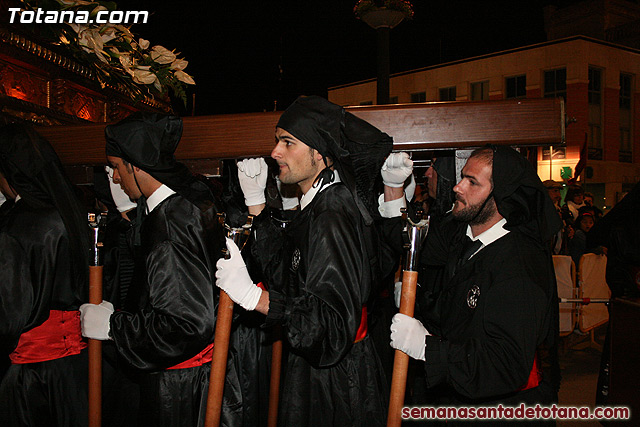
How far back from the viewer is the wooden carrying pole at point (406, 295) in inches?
80.3

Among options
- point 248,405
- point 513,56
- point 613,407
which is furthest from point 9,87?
point 513,56

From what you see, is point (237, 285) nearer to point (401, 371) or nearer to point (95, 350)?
point (401, 371)

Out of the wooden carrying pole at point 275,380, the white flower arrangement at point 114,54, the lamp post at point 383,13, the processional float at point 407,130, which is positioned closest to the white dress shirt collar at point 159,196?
the processional float at point 407,130

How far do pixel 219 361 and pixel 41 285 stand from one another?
1041 mm

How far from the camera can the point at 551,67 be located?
18.5m

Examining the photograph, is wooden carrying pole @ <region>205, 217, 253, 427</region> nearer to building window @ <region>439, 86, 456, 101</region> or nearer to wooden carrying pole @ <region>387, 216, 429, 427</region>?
wooden carrying pole @ <region>387, 216, 429, 427</region>

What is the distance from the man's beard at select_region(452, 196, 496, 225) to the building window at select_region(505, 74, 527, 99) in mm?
18147

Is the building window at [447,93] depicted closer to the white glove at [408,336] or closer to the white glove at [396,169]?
the white glove at [396,169]

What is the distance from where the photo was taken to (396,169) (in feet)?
8.80

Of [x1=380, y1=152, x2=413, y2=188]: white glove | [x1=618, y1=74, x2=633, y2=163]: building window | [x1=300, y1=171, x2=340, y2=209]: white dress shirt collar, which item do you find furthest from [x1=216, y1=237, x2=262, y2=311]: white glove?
[x1=618, y1=74, x2=633, y2=163]: building window

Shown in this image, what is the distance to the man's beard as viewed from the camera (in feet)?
7.93

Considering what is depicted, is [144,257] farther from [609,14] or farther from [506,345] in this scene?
[609,14]

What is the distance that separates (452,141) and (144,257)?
4.99ft

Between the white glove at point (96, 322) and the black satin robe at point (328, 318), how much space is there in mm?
839
